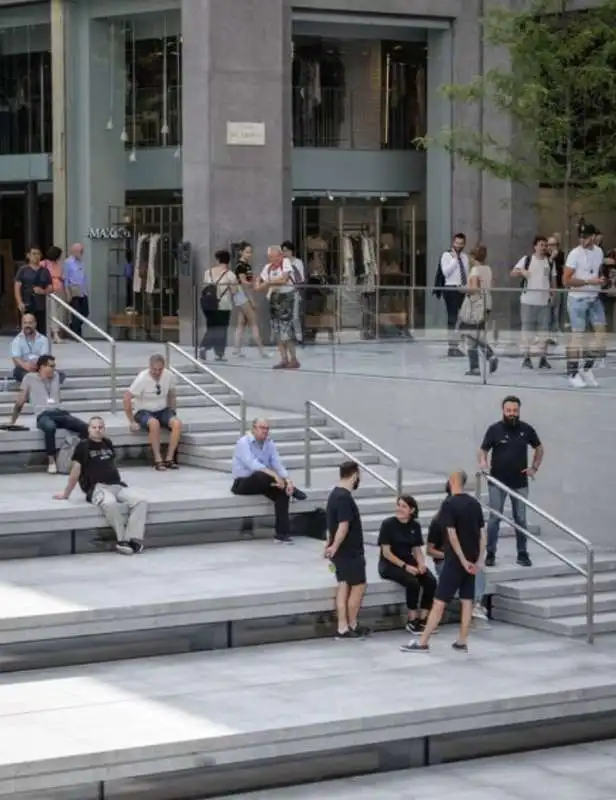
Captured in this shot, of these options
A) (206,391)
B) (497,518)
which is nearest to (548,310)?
(497,518)

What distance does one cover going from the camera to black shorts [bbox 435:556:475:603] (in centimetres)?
1938

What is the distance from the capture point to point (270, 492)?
22766mm

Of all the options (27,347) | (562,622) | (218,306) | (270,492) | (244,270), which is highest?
(244,270)

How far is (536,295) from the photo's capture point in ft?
78.6

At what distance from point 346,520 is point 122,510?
340 cm

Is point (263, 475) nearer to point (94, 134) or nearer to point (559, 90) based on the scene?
point (559, 90)

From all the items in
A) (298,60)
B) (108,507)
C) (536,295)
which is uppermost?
(298,60)

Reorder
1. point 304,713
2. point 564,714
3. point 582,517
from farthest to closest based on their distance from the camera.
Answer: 1. point 582,517
2. point 564,714
3. point 304,713

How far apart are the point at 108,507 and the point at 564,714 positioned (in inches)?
245

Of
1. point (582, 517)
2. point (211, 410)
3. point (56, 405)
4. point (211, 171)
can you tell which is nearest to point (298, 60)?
point (211, 171)

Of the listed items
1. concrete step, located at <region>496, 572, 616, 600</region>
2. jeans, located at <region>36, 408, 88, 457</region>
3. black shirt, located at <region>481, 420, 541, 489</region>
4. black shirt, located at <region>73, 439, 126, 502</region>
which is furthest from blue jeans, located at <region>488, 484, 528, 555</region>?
jeans, located at <region>36, 408, 88, 457</region>

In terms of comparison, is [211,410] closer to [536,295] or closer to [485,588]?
[536,295]

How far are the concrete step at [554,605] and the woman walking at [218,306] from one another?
847 cm

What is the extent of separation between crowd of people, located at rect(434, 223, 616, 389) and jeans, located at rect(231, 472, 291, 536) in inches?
143
